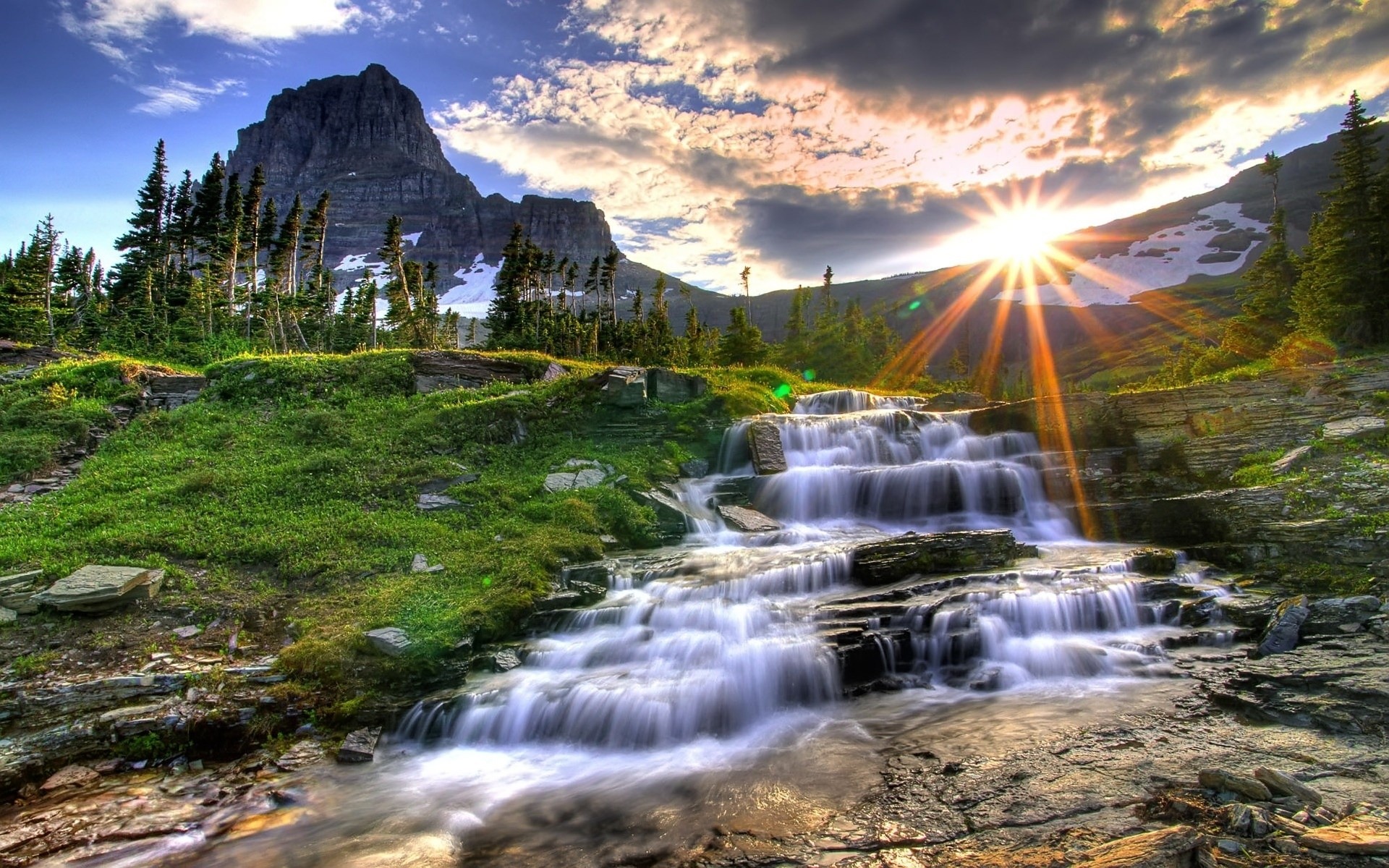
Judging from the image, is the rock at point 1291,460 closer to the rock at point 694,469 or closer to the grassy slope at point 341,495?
the rock at point 694,469

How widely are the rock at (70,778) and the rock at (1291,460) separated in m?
22.8

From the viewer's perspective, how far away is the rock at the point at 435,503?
16.2 metres

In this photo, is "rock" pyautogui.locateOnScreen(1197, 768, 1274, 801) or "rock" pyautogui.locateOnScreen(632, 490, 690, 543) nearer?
"rock" pyautogui.locateOnScreen(1197, 768, 1274, 801)

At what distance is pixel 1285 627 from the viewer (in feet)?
30.5

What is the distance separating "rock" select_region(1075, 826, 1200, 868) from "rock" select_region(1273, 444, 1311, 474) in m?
13.9

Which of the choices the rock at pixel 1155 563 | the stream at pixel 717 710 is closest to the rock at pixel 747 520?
the stream at pixel 717 710

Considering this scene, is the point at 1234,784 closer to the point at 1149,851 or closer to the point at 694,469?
the point at 1149,851

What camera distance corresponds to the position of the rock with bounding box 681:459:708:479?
66.2 feet

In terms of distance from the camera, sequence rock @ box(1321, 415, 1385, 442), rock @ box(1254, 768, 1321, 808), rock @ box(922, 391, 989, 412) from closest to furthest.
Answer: rock @ box(1254, 768, 1321, 808) < rock @ box(1321, 415, 1385, 442) < rock @ box(922, 391, 989, 412)

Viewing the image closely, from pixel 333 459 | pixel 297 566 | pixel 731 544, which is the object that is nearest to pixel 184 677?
pixel 297 566

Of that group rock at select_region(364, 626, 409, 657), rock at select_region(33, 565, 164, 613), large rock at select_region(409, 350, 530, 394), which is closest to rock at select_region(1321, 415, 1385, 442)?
rock at select_region(364, 626, 409, 657)

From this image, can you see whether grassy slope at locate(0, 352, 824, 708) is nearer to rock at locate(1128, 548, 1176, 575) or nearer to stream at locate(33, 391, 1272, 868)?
stream at locate(33, 391, 1272, 868)

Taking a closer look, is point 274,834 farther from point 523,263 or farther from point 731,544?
point 523,263

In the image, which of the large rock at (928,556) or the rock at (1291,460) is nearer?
the large rock at (928,556)
